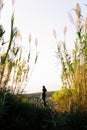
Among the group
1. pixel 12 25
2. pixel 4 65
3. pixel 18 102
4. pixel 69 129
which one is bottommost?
pixel 69 129

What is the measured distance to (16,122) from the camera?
844cm

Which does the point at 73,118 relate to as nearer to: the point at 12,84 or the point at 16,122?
the point at 16,122

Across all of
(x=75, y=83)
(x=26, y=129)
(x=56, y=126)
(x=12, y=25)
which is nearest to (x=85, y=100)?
(x=75, y=83)

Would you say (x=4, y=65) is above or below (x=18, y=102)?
above

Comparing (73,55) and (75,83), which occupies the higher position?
(73,55)

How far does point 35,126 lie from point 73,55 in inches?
99.3

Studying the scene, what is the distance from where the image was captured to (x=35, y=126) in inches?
344

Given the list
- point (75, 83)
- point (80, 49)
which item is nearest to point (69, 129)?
point (75, 83)

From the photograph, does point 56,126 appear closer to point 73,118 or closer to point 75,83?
point 73,118

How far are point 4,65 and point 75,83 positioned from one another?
1890 mm

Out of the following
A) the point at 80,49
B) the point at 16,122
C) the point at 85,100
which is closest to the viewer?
the point at 16,122

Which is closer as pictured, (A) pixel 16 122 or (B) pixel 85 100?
(A) pixel 16 122

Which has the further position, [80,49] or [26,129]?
[80,49]

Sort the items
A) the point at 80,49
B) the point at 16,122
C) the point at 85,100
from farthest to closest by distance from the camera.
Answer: the point at 80,49 < the point at 85,100 < the point at 16,122
